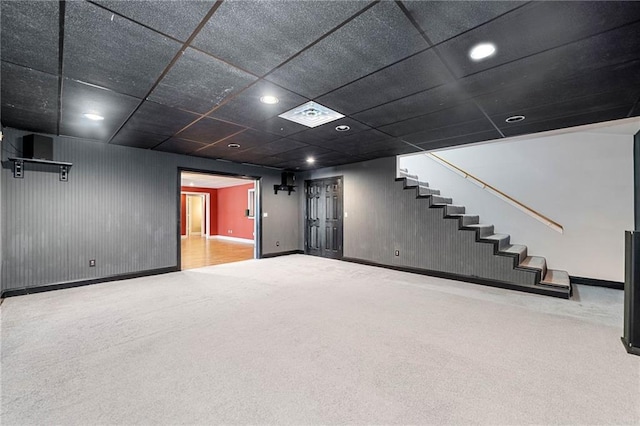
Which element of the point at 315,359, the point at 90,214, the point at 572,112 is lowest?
the point at 315,359

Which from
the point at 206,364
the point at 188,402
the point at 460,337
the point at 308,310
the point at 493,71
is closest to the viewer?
the point at 188,402

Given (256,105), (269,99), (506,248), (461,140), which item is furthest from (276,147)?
(506,248)

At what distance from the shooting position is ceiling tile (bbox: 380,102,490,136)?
10.6 feet

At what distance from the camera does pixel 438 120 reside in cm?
359

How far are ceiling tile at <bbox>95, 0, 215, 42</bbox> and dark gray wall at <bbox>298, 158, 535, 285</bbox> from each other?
479 centimetres

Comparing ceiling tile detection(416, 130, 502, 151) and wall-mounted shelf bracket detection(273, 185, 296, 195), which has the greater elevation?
ceiling tile detection(416, 130, 502, 151)

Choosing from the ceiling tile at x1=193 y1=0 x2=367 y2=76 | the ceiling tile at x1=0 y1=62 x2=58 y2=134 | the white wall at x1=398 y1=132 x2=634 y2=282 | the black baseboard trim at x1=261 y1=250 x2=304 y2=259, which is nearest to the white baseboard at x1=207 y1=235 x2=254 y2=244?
the black baseboard trim at x1=261 y1=250 x2=304 y2=259

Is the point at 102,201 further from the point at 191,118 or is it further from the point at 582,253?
the point at 582,253

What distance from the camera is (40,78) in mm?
2494

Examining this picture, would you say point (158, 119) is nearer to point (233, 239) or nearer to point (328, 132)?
point (328, 132)

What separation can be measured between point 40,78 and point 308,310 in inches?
138

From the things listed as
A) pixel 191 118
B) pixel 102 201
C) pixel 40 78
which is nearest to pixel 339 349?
pixel 191 118

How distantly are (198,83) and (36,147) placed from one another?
3.34 meters

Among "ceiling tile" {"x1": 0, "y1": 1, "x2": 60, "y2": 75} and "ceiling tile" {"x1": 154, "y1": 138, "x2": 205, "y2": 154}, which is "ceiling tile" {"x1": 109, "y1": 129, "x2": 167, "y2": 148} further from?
"ceiling tile" {"x1": 0, "y1": 1, "x2": 60, "y2": 75}
